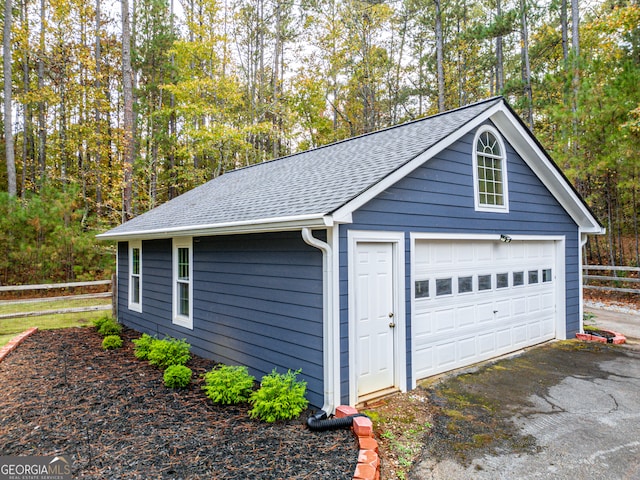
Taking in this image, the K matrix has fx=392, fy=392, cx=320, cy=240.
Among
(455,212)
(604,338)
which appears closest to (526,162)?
(455,212)

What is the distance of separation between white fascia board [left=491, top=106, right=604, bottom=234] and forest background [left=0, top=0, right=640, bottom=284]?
430 centimetres

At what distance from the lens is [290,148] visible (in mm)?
22734

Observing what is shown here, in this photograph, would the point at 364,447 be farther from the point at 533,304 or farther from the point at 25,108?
the point at 25,108

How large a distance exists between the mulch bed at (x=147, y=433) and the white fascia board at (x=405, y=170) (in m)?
2.30

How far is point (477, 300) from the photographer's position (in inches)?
255

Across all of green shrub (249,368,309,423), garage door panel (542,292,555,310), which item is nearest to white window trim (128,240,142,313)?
green shrub (249,368,309,423)

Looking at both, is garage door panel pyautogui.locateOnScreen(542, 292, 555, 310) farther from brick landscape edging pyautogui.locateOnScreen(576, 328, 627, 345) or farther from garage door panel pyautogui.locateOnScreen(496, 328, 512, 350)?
garage door panel pyautogui.locateOnScreen(496, 328, 512, 350)

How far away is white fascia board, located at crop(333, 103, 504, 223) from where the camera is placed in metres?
4.35

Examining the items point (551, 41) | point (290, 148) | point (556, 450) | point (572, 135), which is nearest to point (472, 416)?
point (556, 450)

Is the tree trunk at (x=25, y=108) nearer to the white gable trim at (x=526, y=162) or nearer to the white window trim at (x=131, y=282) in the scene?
the white window trim at (x=131, y=282)

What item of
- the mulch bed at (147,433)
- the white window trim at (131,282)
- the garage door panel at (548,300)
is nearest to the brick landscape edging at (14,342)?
the mulch bed at (147,433)

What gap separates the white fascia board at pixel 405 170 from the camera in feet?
14.3

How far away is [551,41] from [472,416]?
18.5 m

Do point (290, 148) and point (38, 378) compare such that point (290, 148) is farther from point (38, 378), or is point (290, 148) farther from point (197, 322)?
point (38, 378)
